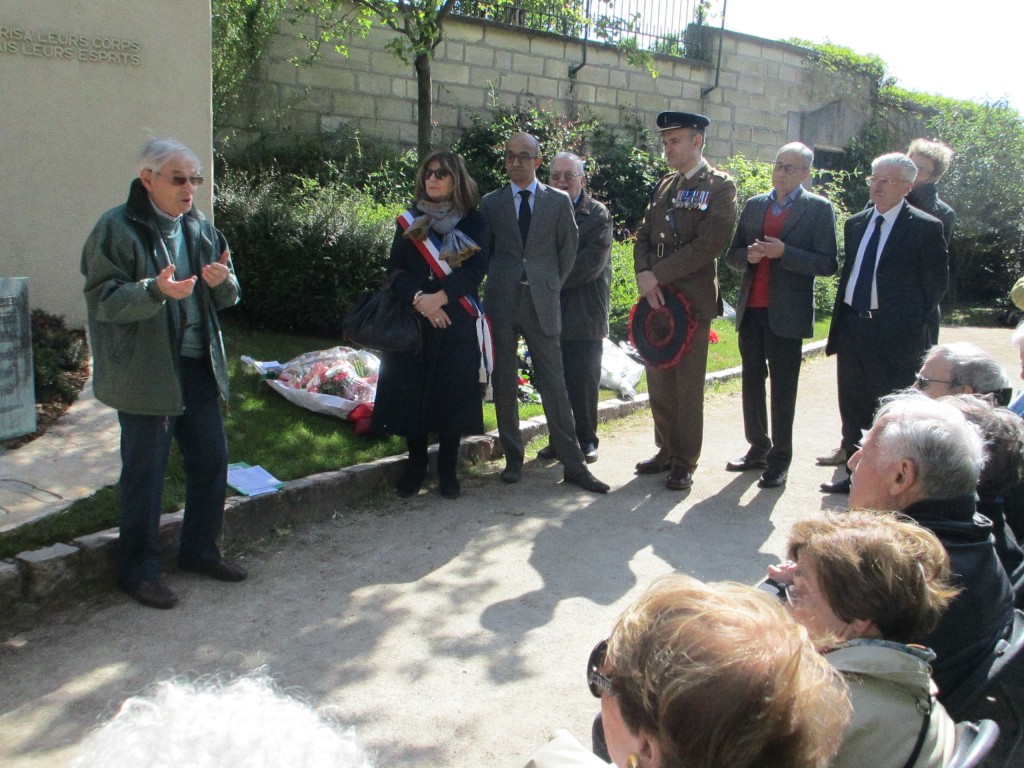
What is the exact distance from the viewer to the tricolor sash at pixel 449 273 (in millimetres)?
5289

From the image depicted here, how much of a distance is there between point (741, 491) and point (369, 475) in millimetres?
2322

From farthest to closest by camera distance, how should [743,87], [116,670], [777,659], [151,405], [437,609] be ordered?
[743,87], [437,609], [151,405], [116,670], [777,659]

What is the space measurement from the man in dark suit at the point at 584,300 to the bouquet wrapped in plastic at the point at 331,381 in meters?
1.26

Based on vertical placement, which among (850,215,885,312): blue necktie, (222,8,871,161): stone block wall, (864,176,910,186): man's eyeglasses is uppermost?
(222,8,871,161): stone block wall

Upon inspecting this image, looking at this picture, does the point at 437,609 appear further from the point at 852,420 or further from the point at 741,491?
the point at 852,420

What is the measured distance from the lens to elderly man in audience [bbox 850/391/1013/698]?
7.59 ft

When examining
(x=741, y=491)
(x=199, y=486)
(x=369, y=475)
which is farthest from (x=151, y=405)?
(x=741, y=491)

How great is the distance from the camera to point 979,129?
1680 cm

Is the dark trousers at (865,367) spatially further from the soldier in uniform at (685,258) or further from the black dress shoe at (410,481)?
the black dress shoe at (410,481)

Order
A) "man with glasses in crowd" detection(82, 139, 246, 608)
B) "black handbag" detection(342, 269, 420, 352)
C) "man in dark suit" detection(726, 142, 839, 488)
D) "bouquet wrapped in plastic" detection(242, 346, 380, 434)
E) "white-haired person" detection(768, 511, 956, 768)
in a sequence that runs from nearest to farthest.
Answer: "white-haired person" detection(768, 511, 956, 768) → "man with glasses in crowd" detection(82, 139, 246, 608) → "black handbag" detection(342, 269, 420, 352) → "man in dark suit" detection(726, 142, 839, 488) → "bouquet wrapped in plastic" detection(242, 346, 380, 434)

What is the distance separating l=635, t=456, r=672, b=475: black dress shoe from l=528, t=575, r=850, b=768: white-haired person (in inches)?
186

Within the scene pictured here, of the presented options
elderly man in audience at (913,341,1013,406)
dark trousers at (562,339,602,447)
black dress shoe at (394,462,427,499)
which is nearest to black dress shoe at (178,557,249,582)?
black dress shoe at (394,462,427,499)

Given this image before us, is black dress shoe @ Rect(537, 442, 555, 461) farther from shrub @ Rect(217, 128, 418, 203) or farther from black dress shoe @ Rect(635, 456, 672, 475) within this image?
shrub @ Rect(217, 128, 418, 203)

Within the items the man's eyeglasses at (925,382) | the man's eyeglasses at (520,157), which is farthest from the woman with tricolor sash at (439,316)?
the man's eyeglasses at (925,382)
